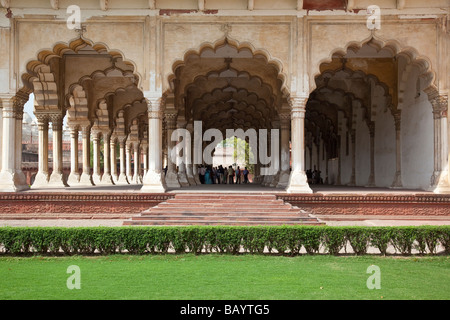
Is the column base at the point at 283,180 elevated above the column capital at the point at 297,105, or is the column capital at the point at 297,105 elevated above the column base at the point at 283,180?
the column capital at the point at 297,105

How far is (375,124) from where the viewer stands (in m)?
19.3

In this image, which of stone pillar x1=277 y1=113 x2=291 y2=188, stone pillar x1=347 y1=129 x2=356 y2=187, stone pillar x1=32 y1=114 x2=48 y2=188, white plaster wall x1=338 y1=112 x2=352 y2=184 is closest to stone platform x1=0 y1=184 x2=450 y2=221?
stone pillar x1=277 y1=113 x2=291 y2=188

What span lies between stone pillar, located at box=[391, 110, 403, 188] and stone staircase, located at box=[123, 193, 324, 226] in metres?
6.08

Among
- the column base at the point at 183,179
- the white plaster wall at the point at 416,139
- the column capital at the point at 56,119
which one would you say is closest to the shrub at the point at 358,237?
the white plaster wall at the point at 416,139

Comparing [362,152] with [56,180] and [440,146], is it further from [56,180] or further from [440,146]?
[56,180]

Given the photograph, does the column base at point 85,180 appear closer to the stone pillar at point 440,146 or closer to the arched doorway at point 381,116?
the arched doorway at point 381,116

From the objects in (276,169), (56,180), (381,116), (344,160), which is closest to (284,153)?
(276,169)

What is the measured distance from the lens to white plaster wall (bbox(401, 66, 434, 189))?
14156mm

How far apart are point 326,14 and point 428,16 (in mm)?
2477

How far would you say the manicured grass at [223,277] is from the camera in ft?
17.5

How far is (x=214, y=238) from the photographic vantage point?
797 centimetres

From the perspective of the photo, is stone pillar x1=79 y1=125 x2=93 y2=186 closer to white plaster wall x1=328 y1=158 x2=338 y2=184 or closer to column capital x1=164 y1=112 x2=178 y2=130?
column capital x1=164 y1=112 x2=178 y2=130

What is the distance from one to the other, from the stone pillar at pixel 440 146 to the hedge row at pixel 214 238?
483cm
